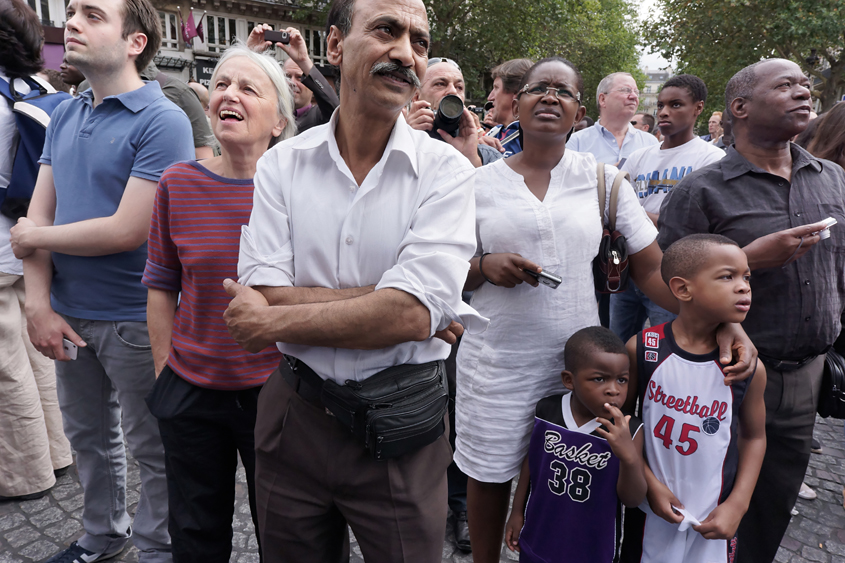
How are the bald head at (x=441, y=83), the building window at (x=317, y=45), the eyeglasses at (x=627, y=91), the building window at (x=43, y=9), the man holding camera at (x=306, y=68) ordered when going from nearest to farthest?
1. the bald head at (x=441, y=83)
2. the man holding camera at (x=306, y=68)
3. the eyeglasses at (x=627, y=91)
4. the building window at (x=43, y=9)
5. the building window at (x=317, y=45)

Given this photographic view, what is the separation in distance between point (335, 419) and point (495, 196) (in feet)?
3.96

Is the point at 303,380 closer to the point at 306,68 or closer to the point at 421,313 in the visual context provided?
the point at 421,313

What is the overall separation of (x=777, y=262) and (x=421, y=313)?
1.60 meters

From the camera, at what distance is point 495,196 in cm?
242

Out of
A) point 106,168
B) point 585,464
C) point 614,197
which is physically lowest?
point 585,464

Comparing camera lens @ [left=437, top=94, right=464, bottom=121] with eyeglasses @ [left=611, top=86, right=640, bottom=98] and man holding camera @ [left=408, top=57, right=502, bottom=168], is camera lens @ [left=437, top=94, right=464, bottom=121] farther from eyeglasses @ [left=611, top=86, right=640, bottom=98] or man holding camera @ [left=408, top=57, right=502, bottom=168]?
eyeglasses @ [left=611, top=86, right=640, bottom=98]

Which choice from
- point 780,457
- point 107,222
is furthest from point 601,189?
point 107,222

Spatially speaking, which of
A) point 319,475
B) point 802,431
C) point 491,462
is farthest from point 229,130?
point 802,431

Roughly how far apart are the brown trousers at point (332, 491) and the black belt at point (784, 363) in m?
1.53

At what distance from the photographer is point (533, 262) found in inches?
91.7

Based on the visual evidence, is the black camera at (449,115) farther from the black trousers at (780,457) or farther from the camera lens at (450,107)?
the black trousers at (780,457)

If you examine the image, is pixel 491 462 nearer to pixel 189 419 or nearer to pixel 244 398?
pixel 244 398

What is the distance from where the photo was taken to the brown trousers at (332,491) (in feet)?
5.40

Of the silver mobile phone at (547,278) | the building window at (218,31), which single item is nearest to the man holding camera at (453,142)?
the silver mobile phone at (547,278)
